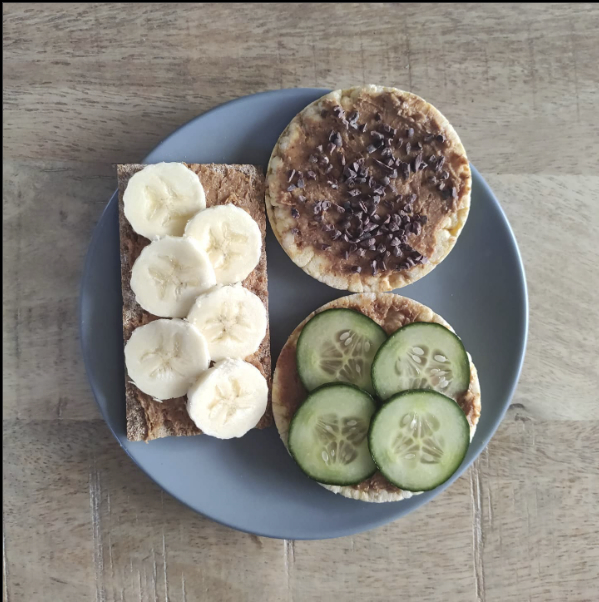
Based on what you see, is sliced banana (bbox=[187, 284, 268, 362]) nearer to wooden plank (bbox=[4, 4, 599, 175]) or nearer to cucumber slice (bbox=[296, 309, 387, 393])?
cucumber slice (bbox=[296, 309, 387, 393])

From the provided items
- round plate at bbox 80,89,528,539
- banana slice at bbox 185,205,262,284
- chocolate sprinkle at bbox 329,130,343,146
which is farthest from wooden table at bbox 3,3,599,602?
banana slice at bbox 185,205,262,284

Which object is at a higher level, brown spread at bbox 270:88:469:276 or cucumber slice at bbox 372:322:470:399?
brown spread at bbox 270:88:469:276

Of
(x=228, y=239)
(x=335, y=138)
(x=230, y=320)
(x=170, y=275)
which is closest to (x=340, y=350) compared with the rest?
(x=230, y=320)

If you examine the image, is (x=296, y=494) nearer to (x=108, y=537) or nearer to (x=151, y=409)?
(x=151, y=409)

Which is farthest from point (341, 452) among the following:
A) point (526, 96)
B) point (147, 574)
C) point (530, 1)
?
point (530, 1)

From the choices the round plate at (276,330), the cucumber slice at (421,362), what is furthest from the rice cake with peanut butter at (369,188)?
the cucumber slice at (421,362)
